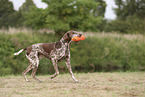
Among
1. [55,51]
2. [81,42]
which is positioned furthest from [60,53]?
[81,42]

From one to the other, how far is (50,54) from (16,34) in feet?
32.8

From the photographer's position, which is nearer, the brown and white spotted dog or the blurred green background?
the brown and white spotted dog

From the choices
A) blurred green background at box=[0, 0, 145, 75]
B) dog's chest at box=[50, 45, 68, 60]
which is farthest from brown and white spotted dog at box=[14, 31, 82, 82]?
blurred green background at box=[0, 0, 145, 75]

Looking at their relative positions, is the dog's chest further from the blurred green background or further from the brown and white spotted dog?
the blurred green background

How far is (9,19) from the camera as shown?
24891 mm

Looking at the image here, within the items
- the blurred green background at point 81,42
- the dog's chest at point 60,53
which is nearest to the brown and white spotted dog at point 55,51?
the dog's chest at point 60,53

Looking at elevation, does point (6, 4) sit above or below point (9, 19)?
above

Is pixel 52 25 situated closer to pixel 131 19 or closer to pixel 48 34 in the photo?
pixel 48 34

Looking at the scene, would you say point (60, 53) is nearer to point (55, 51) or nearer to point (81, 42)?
point (55, 51)

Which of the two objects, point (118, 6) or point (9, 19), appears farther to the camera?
point (118, 6)

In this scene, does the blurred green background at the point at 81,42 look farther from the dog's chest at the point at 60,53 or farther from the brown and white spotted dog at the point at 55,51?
the dog's chest at the point at 60,53

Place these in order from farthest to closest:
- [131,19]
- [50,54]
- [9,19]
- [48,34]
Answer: [131,19], [9,19], [48,34], [50,54]

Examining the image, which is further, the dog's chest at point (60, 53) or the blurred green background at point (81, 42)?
the blurred green background at point (81, 42)

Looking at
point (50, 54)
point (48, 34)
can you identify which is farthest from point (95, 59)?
point (50, 54)
